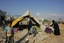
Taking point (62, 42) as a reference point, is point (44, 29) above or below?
above

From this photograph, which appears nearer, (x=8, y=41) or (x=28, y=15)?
(x=8, y=41)

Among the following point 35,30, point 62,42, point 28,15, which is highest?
point 28,15

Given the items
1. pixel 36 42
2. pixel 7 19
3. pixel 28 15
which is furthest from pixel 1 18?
pixel 36 42

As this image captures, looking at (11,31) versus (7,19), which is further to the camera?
(7,19)

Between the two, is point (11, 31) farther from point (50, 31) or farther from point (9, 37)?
point (50, 31)

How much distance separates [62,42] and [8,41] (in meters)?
4.47

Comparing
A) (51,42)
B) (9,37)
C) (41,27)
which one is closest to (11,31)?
(9,37)

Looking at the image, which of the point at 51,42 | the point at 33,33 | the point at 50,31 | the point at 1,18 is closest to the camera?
A: the point at 51,42

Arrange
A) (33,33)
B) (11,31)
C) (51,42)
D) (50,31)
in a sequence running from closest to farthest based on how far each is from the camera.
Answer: (11,31), (51,42), (33,33), (50,31)

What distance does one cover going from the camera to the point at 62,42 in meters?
10.7

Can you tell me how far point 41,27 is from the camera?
15125mm

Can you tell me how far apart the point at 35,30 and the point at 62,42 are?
383 centimetres

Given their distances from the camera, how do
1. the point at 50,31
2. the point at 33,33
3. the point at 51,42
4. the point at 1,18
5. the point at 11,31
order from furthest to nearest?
A: the point at 1,18, the point at 50,31, the point at 33,33, the point at 51,42, the point at 11,31

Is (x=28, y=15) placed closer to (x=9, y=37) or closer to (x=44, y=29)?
(x=44, y=29)
